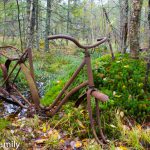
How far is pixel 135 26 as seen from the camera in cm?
440

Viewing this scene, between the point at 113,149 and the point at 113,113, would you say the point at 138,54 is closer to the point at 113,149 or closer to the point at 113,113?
the point at 113,113

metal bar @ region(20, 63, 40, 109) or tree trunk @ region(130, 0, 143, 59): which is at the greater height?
tree trunk @ region(130, 0, 143, 59)

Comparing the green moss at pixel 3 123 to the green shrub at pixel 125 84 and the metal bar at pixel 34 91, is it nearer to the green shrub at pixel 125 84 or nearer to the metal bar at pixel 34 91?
the metal bar at pixel 34 91

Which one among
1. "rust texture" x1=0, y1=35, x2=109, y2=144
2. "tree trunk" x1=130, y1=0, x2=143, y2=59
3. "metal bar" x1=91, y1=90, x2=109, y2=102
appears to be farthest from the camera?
"tree trunk" x1=130, y1=0, x2=143, y2=59

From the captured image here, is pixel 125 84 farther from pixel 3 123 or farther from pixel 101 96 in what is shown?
pixel 3 123

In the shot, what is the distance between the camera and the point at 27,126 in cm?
361

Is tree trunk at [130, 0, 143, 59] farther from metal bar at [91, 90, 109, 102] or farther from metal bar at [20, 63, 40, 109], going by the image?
metal bar at [20, 63, 40, 109]

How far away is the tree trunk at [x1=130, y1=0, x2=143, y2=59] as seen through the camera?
4281 millimetres

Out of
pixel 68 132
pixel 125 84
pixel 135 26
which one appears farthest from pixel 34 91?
pixel 135 26

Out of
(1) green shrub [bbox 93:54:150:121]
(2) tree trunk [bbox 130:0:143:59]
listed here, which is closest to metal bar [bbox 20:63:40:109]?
(1) green shrub [bbox 93:54:150:121]

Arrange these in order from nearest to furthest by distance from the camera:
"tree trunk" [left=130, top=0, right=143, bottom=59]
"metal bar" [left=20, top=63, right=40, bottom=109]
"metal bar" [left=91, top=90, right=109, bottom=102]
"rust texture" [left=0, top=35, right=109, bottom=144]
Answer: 1. "metal bar" [left=91, top=90, right=109, bottom=102]
2. "rust texture" [left=0, top=35, right=109, bottom=144]
3. "metal bar" [left=20, top=63, right=40, bottom=109]
4. "tree trunk" [left=130, top=0, right=143, bottom=59]

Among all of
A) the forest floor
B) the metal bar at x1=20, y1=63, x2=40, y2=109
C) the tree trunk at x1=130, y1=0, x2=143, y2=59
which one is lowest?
the forest floor

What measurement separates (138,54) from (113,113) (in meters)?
1.55

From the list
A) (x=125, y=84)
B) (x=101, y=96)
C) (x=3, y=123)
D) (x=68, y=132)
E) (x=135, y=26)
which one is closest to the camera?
(x=101, y=96)
